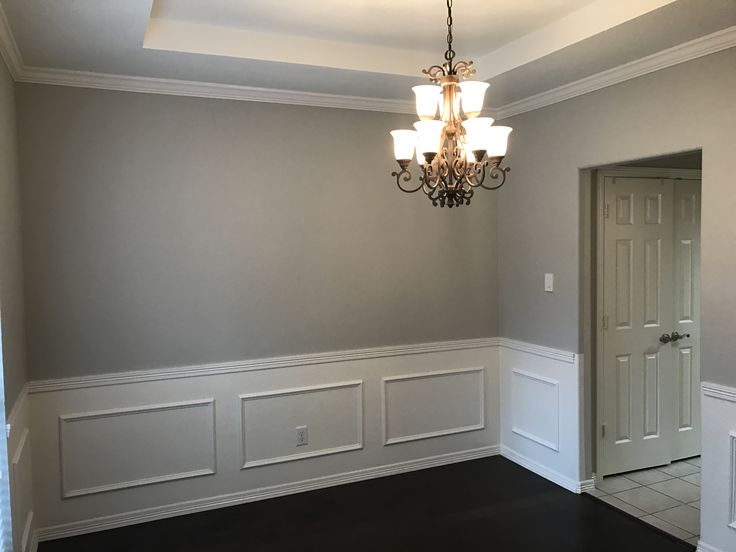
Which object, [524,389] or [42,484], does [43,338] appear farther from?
[524,389]

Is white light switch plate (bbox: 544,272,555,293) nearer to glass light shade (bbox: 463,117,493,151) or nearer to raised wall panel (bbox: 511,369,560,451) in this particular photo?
raised wall panel (bbox: 511,369,560,451)

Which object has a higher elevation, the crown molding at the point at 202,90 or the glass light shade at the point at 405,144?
the crown molding at the point at 202,90

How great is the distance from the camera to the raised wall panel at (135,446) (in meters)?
3.22

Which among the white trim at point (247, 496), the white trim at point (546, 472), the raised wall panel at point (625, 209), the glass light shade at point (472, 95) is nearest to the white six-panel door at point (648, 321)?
the raised wall panel at point (625, 209)

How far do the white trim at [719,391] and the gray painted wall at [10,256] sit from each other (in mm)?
3205

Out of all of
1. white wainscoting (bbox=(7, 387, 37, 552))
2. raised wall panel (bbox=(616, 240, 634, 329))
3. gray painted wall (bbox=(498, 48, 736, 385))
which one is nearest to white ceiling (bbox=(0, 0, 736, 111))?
gray painted wall (bbox=(498, 48, 736, 385))

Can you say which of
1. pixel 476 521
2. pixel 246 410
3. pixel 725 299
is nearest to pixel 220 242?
pixel 246 410

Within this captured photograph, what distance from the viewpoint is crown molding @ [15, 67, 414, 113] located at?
3.10 metres

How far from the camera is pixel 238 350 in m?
3.58

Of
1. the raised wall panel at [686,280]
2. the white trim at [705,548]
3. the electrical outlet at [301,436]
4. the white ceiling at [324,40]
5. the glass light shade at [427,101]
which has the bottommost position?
the white trim at [705,548]

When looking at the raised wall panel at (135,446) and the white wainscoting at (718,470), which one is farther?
the raised wall panel at (135,446)

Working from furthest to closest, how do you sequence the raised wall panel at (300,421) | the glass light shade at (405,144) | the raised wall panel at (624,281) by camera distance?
the raised wall panel at (624,281) → the raised wall panel at (300,421) → the glass light shade at (405,144)

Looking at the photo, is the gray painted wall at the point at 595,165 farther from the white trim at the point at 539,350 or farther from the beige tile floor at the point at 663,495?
the beige tile floor at the point at 663,495

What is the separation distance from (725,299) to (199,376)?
113 inches
